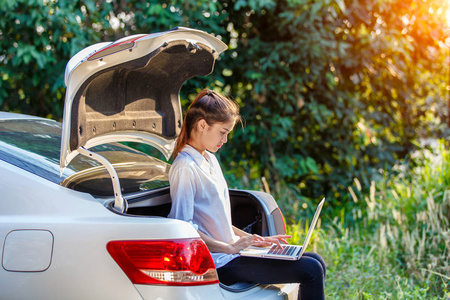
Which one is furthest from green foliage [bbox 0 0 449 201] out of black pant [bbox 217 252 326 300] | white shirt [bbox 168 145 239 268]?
black pant [bbox 217 252 326 300]

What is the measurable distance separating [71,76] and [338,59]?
207 inches

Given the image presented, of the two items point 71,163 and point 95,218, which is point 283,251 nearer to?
point 95,218

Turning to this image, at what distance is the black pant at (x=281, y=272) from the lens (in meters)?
2.41

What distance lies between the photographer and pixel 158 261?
204 centimetres

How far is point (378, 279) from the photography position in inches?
171

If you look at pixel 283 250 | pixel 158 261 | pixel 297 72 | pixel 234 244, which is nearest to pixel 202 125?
pixel 234 244

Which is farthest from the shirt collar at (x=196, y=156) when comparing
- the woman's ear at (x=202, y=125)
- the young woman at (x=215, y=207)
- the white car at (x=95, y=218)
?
the white car at (x=95, y=218)

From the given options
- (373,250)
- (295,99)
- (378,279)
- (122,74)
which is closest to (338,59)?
(295,99)

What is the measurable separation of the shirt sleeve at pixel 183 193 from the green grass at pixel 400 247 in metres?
1.77

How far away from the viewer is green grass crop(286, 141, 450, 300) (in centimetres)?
418

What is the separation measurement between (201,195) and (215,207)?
10cm

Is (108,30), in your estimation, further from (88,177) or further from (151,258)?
(151,258)

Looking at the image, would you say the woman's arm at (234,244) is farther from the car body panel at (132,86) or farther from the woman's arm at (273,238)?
the car body panel at (132,86)

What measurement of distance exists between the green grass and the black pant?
4.52 feet
